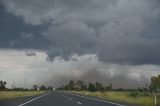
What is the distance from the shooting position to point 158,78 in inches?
6309

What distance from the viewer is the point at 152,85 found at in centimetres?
15762

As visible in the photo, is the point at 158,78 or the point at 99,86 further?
the point at 99,86

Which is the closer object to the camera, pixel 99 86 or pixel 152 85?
pixel 152 85

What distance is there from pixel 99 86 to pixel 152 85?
46469mm

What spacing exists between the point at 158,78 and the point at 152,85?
202 inches

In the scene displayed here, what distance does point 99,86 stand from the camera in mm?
198625

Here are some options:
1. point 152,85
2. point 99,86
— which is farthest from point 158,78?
point 99,86

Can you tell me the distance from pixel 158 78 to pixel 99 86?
46.2m

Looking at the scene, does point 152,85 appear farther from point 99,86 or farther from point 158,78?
point 99,86
